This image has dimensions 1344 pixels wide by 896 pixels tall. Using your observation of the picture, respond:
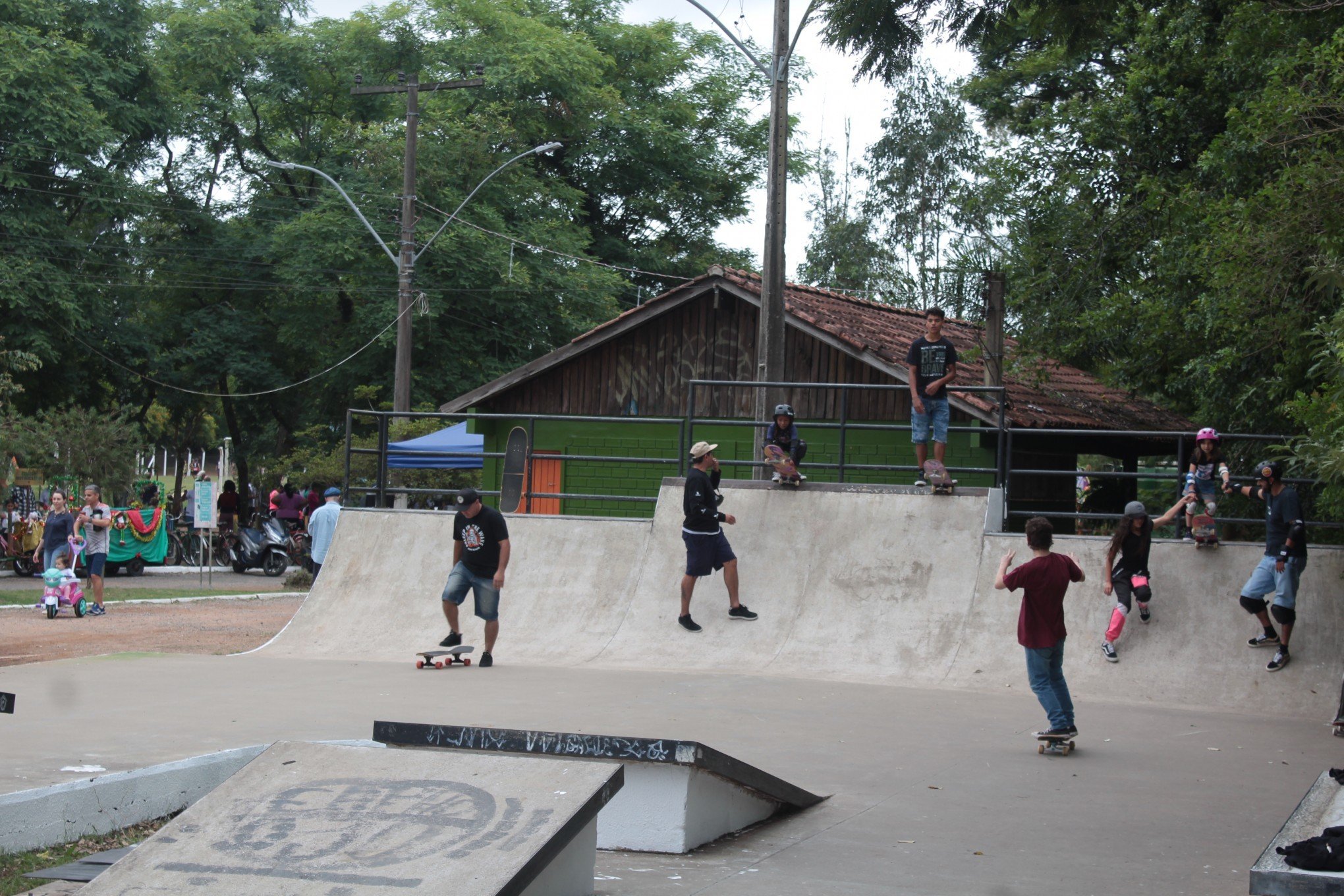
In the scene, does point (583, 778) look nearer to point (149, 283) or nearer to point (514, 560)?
point (514, 560)

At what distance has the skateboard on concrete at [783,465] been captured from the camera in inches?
517

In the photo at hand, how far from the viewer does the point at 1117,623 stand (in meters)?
10.9

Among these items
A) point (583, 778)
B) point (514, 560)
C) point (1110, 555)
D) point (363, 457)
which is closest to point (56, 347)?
point (363, 457)

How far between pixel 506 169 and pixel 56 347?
11859 millimetres

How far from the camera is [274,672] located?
10.8 meters

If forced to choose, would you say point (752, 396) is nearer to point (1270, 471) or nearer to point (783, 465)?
point (783, 465)

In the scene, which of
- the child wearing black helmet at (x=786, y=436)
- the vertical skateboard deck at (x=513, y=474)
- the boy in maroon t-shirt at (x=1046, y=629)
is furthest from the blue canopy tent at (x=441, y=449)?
the boy in maroon t-shirt at (x=1046, y=629)

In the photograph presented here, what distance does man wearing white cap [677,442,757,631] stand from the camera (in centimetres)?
1196

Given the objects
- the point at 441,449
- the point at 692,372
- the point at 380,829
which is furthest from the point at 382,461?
the point at 380,829

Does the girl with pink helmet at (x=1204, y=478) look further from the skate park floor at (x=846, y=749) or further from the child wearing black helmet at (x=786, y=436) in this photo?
the child wearing black helmet at (x=786, y=436)

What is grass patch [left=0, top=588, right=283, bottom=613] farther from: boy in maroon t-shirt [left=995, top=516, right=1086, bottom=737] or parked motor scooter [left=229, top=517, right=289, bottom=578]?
boy in maroon t-shirt [left=995, top=516, right=1086, bottom=737]

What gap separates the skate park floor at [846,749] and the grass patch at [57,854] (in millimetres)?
925

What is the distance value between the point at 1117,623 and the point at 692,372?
36.6 ft

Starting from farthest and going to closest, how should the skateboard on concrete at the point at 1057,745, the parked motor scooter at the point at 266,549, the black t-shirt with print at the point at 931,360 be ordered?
the parked motor scooter at the point at 266,549 < the black t-shirt with print at the point at 931,360 < the skateboard on concrete at the point at 1057,745
